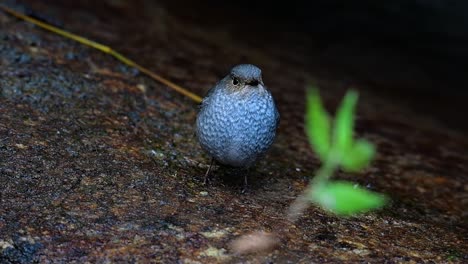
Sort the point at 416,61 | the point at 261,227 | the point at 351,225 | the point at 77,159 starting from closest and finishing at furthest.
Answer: the point at 261,227 < the point at 351,225 < the point at 77,159 < the point at 416,61

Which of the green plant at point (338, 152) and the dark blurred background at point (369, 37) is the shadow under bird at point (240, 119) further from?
the dark blurred background at point (369, 37)

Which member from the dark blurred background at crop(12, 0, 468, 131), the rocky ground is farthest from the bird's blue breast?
the dark blurred background at crop(12, 0, 468, 131)

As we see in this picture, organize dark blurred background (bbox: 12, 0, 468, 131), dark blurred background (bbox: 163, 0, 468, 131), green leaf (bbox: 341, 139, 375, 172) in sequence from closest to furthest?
green leaf (bbox: 341, 139, 375, 172) < dark blurred background (bbox: 12, 0, 468, 131) < dark blurred background (bbox: 163, 0, 468, 131)

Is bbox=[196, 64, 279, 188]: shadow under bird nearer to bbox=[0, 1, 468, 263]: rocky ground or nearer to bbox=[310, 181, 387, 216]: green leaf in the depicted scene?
bbox=[0, 1, 468, 263]: rocky ground

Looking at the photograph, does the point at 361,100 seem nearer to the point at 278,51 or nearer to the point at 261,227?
the point at 278,51

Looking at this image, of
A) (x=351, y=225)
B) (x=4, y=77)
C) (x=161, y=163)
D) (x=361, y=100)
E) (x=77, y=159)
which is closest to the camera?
(x=351, y=225)

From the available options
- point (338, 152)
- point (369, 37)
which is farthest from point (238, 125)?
point (369, 37)

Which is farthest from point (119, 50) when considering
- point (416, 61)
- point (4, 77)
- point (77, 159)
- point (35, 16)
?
point (416, 61)

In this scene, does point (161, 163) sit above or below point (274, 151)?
below
